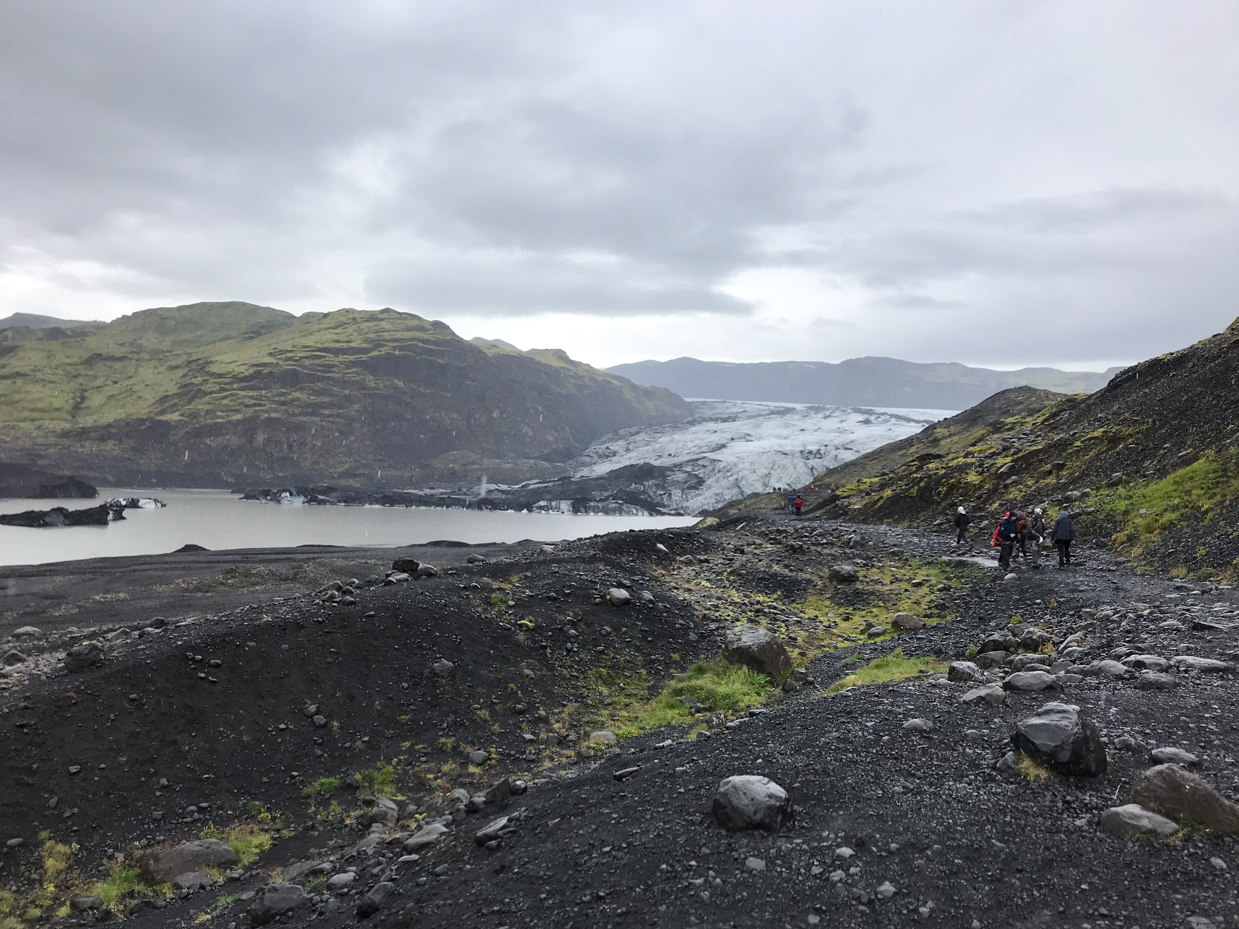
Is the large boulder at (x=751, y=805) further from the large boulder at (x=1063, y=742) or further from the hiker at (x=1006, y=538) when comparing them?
the hiker at (x=1006, y=538)

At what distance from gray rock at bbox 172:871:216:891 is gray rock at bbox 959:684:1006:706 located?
918cm

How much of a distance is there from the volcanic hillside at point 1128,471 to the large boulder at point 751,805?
12.6 meters

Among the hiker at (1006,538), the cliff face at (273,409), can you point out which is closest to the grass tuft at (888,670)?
the hiker at (1006,538)

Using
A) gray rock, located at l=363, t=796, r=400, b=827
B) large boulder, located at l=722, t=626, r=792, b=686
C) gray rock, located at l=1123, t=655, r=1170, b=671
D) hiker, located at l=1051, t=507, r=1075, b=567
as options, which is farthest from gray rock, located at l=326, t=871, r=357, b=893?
hiker, located at l=1051, t=507, r=1075, b=567

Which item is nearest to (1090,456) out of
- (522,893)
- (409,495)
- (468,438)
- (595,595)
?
(595,595)

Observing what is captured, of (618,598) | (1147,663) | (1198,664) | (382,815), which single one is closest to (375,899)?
(382,815)

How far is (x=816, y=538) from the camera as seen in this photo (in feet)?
85.3

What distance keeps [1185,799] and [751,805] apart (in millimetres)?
3036

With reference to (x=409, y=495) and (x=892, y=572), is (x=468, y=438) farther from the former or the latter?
(x=892, y=572)

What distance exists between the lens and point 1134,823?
4.66m

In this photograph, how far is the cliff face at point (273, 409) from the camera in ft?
435

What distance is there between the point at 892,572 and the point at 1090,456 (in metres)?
11.3

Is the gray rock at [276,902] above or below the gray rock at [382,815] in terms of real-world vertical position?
above

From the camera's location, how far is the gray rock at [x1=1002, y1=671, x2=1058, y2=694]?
7.34 meters
